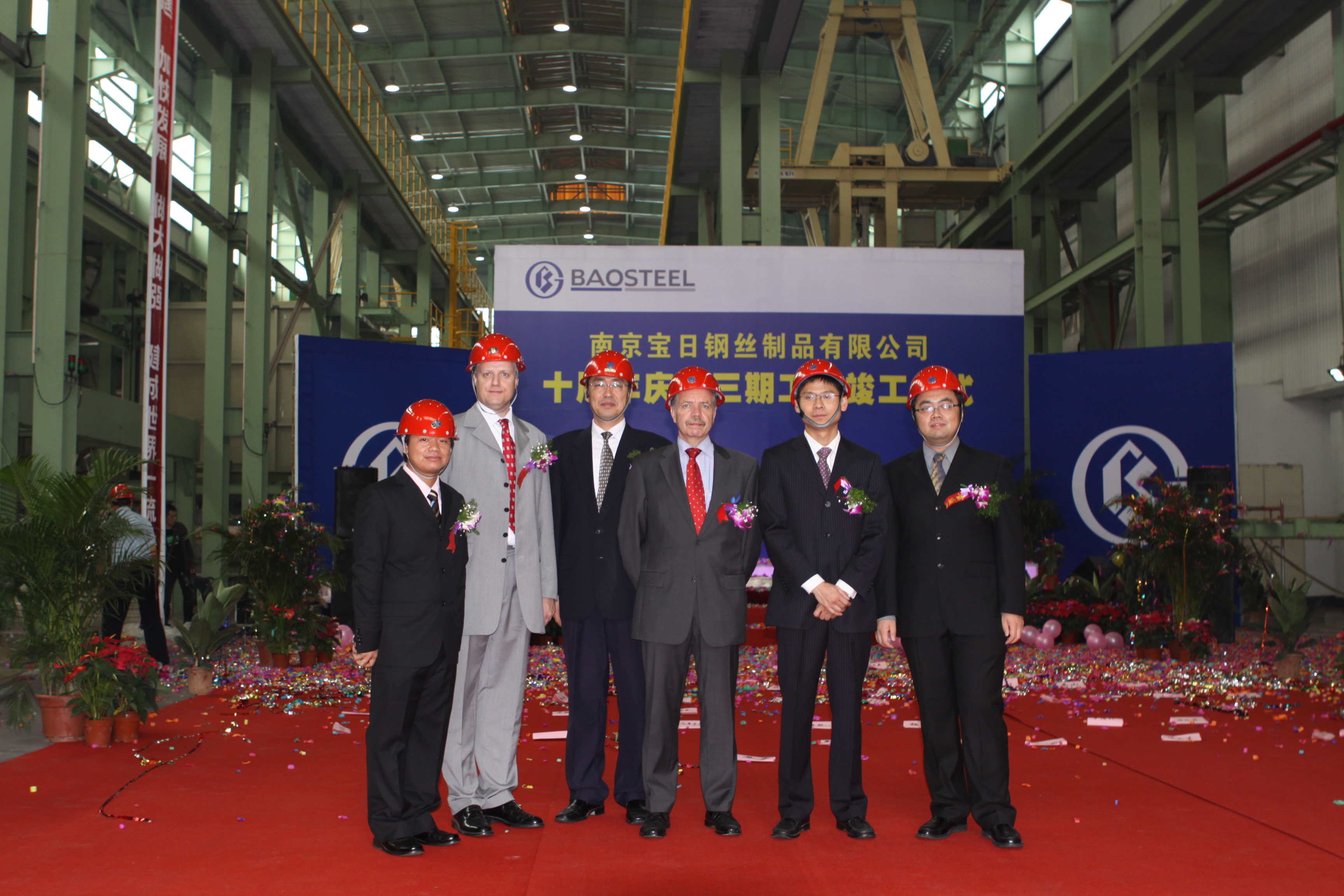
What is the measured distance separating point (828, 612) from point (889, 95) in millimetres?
20461

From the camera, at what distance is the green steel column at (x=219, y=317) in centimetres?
1178

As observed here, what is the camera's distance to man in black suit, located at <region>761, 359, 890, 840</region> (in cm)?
371

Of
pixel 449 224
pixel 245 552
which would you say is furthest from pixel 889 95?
pixel 245 552

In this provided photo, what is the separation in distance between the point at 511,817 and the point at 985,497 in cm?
210

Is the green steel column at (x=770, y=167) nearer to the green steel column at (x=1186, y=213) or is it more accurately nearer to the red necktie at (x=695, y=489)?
the green steel column at (x=1186, y=213)

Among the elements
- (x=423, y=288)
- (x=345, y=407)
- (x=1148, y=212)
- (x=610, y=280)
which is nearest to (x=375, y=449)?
(x=345, y=407)

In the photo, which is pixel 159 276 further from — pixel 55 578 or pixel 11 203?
pixel 55 578

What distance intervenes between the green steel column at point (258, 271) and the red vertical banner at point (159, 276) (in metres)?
3.35

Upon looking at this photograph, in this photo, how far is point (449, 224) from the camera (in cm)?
2503

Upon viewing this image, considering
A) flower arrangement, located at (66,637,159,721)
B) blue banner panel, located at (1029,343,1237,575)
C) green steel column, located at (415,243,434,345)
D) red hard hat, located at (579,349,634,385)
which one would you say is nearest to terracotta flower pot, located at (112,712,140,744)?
flower arrangement, located at (66,637,159,721)

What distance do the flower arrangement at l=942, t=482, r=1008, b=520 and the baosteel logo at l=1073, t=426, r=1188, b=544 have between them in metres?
7.75

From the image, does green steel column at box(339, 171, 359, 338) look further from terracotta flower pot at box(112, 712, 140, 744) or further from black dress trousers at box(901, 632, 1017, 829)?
black dress trousers at box(901, 632, 1017, 829)

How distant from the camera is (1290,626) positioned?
7.41 meters

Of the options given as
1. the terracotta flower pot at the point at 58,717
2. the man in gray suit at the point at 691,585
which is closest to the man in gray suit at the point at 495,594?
the man in gray suit at the point at 691,585
